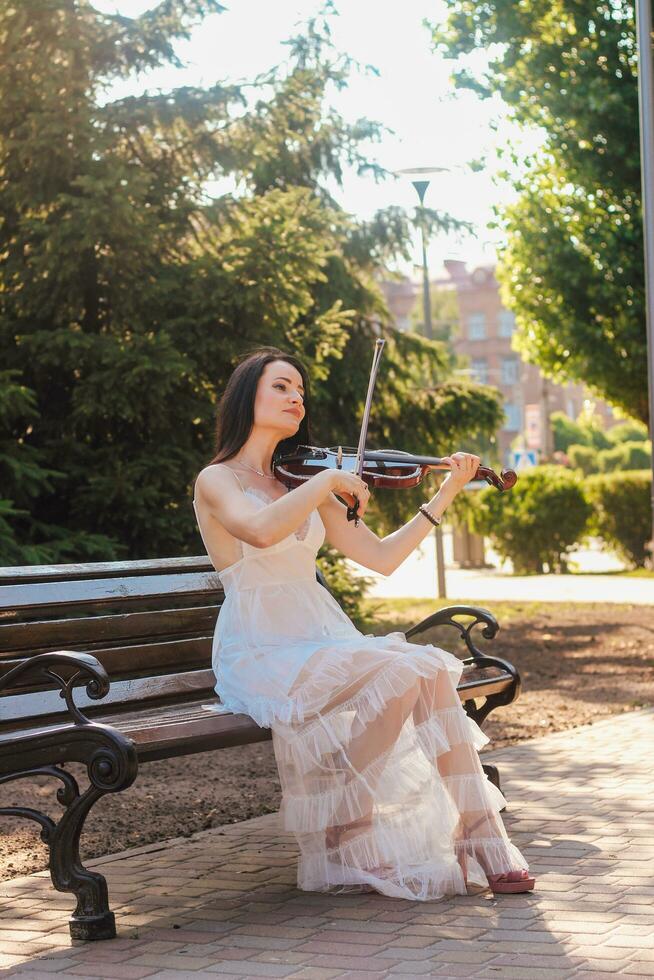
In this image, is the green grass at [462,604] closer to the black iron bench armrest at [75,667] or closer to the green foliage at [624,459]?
the black iron bench armrest at [75,667]

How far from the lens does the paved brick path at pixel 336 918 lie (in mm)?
3471

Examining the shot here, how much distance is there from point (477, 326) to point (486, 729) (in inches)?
3545

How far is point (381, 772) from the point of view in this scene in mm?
4117

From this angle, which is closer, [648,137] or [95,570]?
[95,570]

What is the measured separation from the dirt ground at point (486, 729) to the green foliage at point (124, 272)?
2006 mm

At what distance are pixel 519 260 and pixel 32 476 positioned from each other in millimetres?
9396

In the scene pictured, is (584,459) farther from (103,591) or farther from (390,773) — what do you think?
(390,773)

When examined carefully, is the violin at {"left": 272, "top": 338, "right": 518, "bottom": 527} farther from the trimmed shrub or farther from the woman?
the trimmed shrub

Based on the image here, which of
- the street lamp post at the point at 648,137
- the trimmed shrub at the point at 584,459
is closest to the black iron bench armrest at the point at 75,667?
the street lamp post at the point at 648,137

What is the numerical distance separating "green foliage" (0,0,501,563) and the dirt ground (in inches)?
79.0

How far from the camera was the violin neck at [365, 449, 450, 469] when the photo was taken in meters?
4.50

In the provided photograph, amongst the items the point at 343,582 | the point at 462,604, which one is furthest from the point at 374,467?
the point at 462,604

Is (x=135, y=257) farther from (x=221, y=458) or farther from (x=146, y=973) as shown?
(x=146, y=973)

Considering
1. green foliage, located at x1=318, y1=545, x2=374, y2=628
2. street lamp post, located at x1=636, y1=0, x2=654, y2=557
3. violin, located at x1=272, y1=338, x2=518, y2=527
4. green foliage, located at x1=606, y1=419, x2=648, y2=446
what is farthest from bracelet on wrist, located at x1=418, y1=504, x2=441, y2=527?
green foliage, located at x1=606, y1=419, x2=648, y2=446
